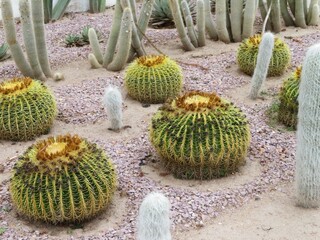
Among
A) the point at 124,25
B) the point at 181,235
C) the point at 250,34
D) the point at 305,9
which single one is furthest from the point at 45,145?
the point at 305,9

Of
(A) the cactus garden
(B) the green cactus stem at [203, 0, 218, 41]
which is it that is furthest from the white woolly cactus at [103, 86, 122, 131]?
(B) the green cactus stem at [203, 0, 218, 41]

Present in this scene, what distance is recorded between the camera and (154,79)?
570 cm

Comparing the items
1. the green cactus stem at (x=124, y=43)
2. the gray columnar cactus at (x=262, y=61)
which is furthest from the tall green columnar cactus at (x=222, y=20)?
the gray columnar cactus at (x=262, y=61)

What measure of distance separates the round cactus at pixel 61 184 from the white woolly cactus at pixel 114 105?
3.86 feet

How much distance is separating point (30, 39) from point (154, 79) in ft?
4.76

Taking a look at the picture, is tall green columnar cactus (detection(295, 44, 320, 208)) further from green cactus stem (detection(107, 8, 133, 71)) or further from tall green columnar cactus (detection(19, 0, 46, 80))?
tall green columnar cactus (detection(19, 0, 46, 80))

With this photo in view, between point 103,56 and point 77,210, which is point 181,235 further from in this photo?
point 103,56

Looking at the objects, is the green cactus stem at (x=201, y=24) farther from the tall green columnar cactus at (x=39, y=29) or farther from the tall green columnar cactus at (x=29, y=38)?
the tall green columnar cactus at (x=29, y=38)

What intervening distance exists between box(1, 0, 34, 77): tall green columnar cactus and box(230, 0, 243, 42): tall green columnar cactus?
2884 mm

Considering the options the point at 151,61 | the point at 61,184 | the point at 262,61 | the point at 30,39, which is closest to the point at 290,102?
the point at 262,61

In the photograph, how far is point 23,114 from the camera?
195 inches

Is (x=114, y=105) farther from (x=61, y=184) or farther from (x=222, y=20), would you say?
(x=222, y=20)

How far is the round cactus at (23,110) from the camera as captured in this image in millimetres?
4902

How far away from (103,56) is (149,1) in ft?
2.94
